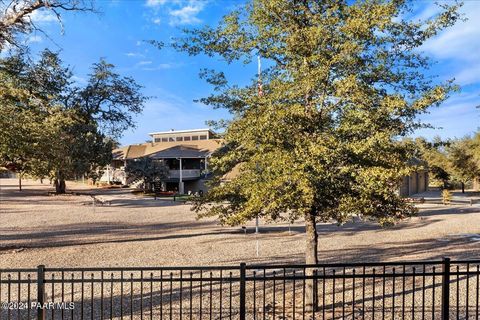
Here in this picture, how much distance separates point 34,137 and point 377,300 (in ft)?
34.3

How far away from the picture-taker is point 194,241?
13.2 metres

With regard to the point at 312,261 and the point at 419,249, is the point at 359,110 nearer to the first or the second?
the point at 312,261

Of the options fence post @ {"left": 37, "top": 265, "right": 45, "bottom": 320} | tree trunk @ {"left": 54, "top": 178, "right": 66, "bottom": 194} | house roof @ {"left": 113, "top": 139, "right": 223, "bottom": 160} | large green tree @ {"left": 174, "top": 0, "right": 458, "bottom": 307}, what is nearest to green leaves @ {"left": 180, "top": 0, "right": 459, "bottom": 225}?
large green tree @ {"left": 174, "top": 0, "right": 458, "bottom": 307}

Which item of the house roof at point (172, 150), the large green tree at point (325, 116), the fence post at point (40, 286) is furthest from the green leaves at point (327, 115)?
the house roof at point (172, 150)

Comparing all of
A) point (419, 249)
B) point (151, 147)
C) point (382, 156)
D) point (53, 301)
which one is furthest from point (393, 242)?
point (151, 147)

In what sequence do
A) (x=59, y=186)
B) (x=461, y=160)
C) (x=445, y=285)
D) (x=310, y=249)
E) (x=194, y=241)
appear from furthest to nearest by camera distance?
(x=461, y=160) → (x=59, y=186) → (x=194, y=241) → (x=310, y=249) → (x=445, y=285)

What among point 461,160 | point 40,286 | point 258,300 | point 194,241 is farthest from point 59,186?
point 461,160

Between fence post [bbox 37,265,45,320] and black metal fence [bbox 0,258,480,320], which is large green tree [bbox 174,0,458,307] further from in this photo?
fence post [bbox 37,265,45,320]

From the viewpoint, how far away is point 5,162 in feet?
36.5

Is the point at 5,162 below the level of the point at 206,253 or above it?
above

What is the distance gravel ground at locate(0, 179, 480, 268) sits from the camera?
1056cm

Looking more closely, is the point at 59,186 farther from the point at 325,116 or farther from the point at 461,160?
the point at 461,160

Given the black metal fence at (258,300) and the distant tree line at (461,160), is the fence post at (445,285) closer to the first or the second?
the black metal fence at (258,300)

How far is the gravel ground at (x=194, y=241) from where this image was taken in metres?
10.6
